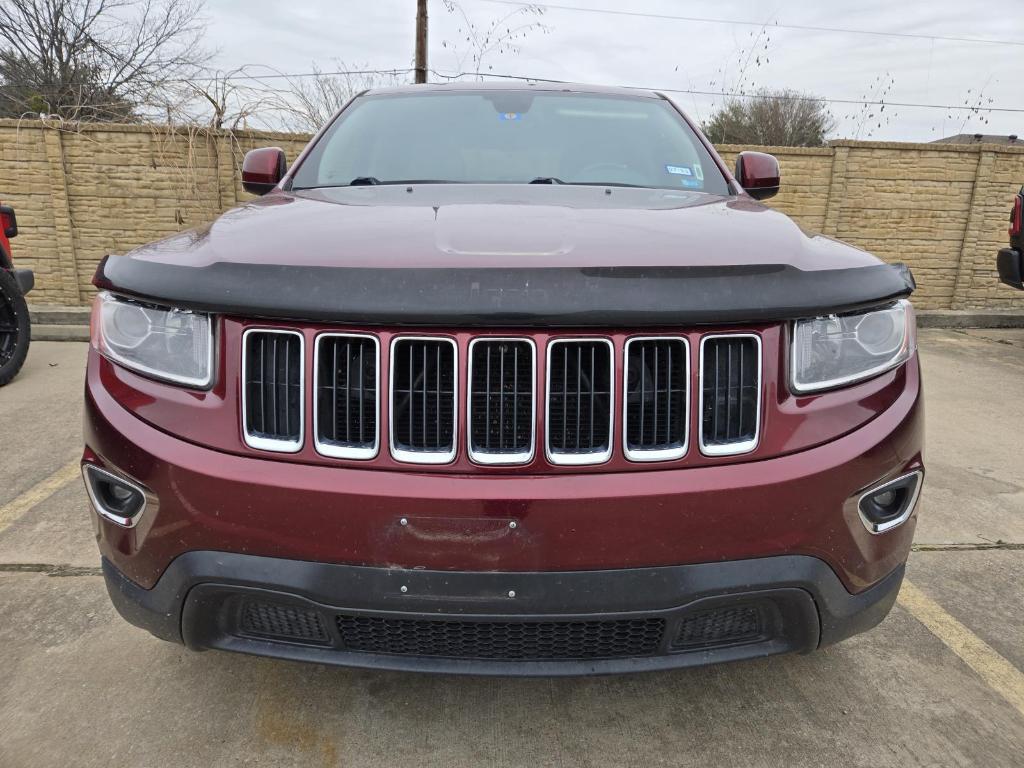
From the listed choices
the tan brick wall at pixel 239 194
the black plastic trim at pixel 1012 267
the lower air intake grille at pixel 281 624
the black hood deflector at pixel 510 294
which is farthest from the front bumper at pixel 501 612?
the tan brick wall at pixel 239 194

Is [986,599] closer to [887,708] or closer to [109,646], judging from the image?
[887,708]

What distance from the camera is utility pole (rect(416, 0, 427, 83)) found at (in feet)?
57.0

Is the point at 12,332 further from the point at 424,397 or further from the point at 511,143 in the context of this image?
the point at 424,397

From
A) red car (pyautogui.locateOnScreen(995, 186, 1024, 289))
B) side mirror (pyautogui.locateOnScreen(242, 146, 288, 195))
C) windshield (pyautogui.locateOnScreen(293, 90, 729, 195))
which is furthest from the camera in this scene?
red car (pyautogui.locateOnScreen(995, 186, 1024, 289))

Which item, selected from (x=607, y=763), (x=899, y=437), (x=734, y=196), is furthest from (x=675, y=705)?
(x=734, y=196)


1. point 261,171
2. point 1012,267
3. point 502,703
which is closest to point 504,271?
point 502,703

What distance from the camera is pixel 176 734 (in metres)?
1.79

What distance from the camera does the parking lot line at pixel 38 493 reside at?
9.86ft

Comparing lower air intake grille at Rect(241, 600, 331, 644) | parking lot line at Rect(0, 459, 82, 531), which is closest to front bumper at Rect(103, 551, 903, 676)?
lower air intake grille at Rect(241, 600, 331, 644)

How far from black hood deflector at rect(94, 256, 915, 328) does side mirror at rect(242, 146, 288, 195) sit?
1.46 m

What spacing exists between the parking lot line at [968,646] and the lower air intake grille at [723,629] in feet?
3.23

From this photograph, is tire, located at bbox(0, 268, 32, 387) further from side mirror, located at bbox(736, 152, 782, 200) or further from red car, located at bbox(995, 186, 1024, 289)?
red car, located at bbox(995, 186, 1024, 289)

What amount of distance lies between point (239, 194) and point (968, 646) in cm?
836

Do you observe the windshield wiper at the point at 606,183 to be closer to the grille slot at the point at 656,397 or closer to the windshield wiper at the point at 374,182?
the windshield wiper at the point at 374,182
